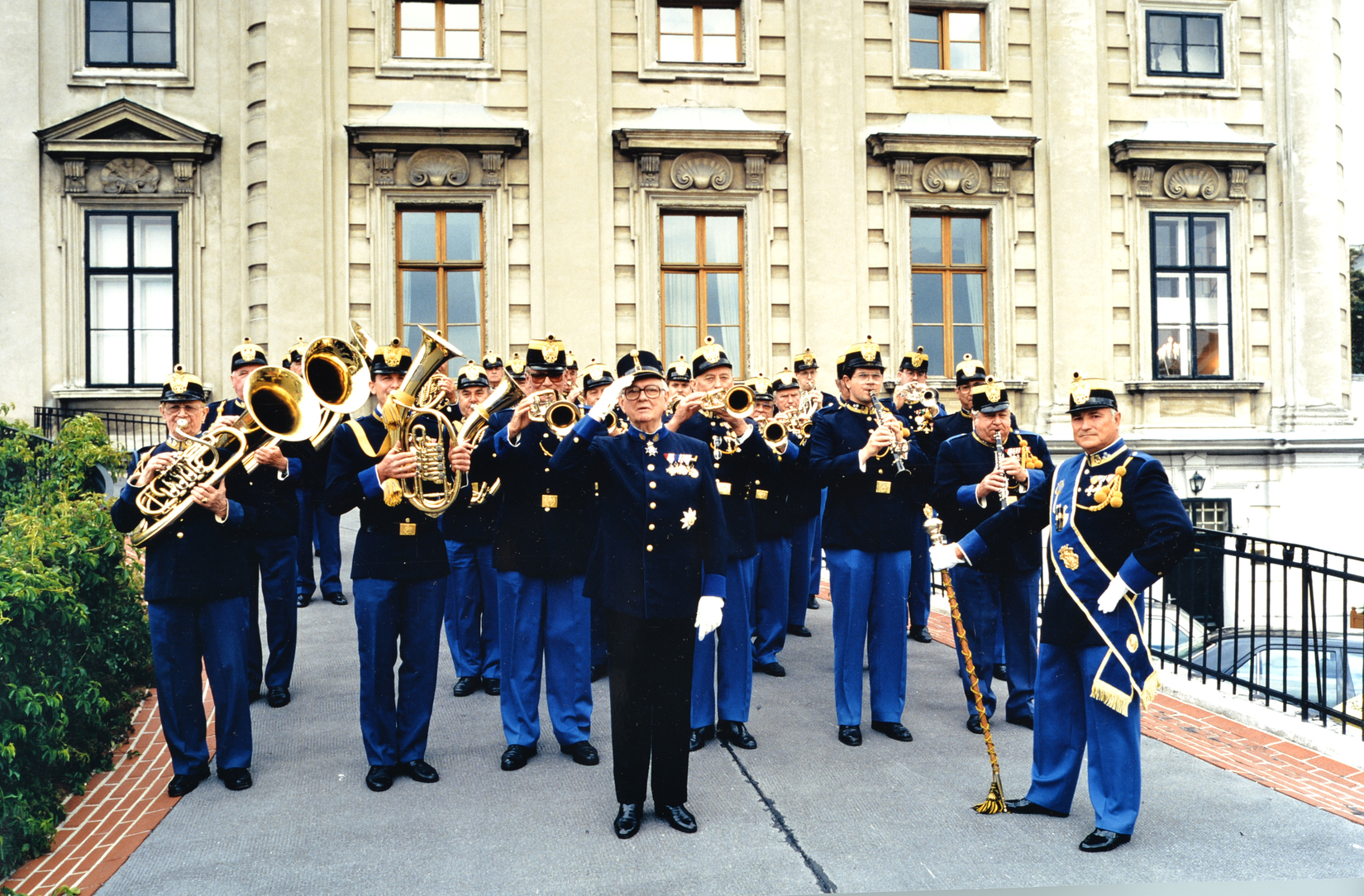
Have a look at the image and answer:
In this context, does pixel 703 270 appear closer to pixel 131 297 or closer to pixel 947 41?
pixel 947 41

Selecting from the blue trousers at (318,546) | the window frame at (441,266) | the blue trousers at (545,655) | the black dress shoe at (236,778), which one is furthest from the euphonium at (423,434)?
the window frame at (441,266)

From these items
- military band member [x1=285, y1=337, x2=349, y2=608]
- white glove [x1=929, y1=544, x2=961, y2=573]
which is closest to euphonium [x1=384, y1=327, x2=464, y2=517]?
white glove [x1=929, y1=544, x2=961, y2=573]

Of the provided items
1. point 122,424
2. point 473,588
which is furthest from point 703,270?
point 473,588

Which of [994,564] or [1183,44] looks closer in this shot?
[994,564]

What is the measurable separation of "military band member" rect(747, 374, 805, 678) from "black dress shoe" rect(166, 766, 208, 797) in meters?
3.89

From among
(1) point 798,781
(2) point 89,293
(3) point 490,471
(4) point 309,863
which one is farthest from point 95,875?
(2) point 89,293

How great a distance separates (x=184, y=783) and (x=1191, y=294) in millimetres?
14767

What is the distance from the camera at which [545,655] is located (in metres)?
6.07

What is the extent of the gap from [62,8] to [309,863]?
13229mm

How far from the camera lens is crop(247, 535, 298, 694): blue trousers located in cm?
711

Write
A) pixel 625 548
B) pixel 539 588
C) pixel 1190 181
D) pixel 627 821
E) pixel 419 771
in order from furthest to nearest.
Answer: pixel 1190 181, pixel 539 588, pixel 419 771, pixel 625 548, pixel 627 821

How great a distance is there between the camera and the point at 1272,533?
14.9 metres

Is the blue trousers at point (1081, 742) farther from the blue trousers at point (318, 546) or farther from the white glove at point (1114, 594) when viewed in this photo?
the blue trousers at point (318, 546)

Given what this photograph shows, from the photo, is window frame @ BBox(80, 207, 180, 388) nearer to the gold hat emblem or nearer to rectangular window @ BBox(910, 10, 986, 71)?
rectangular window @ BBox(910, 10, 986, 71)
